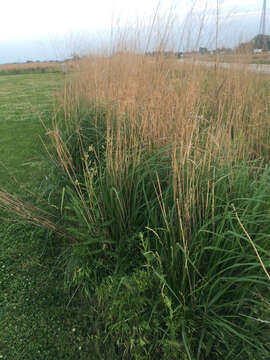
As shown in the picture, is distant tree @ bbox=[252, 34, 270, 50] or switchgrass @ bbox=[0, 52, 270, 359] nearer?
switchgrass @ bbox=[0, 52, 270, 359]

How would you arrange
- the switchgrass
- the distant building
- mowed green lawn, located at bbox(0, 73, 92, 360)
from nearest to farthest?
the switchgrass < mowed green lawn, located at bbox(0, 73, 92, 360) < the distant building

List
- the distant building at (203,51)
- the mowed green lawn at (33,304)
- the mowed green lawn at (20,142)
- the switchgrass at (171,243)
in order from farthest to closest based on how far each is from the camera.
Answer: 1. the mowed green lawn at (20,142)
2. the distant building at (203,51)
3. the mowed green lawn at (33,304)
4. the switchgrass at (171,243)

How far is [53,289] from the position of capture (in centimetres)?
163

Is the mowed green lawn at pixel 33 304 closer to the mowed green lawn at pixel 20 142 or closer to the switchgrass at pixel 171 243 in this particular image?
the switchgrass at pixel 171 243

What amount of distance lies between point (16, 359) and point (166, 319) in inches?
29.0

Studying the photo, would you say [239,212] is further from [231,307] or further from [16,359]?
[16,359]

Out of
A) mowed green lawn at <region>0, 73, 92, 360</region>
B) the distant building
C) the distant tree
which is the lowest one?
mowed green lawn at <region>0, 73, 92, 360</region>

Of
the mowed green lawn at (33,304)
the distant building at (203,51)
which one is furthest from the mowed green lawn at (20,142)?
the distant building at (203,51)

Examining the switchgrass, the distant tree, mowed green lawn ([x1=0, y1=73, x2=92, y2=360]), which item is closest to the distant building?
the switchgrass

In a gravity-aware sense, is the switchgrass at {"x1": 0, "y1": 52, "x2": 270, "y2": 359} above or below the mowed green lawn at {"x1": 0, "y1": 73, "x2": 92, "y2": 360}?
above

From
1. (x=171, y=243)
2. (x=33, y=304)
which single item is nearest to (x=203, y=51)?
(x=171, y=243)

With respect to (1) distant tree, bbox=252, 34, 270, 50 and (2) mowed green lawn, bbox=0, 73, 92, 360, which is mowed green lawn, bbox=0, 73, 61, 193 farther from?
(1) distant tree, bbox=252, 34, 270, 50

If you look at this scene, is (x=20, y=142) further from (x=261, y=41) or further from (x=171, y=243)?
(x=171, y=243)

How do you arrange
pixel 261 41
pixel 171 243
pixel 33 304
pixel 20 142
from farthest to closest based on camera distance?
pixel 20 142 < pixel 261 41 < pixel 33 304 < pixel 171 243
